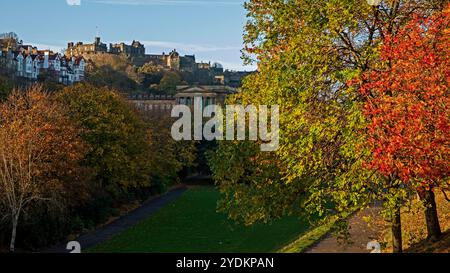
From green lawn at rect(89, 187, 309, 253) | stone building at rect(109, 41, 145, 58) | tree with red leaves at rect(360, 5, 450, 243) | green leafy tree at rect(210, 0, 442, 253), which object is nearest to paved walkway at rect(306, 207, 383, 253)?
green lawn at rect(89, 187, 309, 253)

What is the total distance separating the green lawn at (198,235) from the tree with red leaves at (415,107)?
13.1 meters

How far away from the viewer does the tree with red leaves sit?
1185 cm

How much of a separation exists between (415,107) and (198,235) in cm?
2532

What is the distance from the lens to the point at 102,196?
40531mm

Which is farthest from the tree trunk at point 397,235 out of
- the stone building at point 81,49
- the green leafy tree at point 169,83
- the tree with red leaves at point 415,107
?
the green leafy tree at point 169,83

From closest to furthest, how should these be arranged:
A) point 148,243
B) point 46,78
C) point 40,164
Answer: point 40,164 < point 148,243 < point 46,78

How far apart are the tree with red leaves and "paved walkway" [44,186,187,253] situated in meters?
20.0

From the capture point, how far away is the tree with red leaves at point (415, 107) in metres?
11.9

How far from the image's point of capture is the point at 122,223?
137 feet

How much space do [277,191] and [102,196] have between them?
2453 centimetres

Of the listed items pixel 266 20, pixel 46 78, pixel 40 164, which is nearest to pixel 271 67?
pixel 266 20

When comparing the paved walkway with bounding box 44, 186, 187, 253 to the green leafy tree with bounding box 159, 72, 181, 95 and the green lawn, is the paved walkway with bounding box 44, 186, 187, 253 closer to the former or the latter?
the green lawn

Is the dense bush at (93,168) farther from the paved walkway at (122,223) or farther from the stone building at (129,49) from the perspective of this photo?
the stone building at (129,49)
